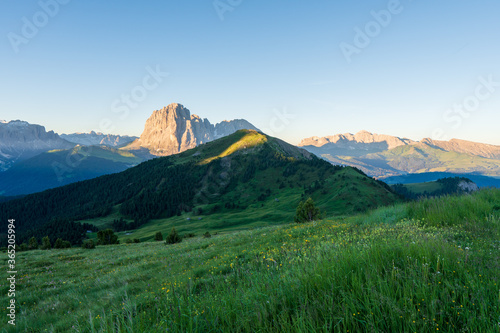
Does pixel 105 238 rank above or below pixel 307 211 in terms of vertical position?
below

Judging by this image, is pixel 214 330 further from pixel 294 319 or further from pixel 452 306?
pixel 452 306

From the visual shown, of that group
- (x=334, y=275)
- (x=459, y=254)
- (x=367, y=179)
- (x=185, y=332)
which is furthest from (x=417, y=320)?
(x=367, y=179)

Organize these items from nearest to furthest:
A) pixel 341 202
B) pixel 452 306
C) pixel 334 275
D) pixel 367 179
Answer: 1. pixel 452 306
2. pixel 334 275
3. pixel 341 202
4. pixel 367 179

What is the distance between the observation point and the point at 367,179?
604 feet

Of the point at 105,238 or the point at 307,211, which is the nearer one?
the point at 307,211

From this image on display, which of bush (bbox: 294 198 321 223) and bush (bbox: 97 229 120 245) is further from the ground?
bush (bbox: 294 198 321 223)

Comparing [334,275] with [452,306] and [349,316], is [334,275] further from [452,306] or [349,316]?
[452,306]

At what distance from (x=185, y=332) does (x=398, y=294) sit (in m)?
3.20

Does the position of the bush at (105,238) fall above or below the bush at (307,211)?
below

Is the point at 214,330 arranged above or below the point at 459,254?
below

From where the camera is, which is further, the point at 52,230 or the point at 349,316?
the point at 52,230

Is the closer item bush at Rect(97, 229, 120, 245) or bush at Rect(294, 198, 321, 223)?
bush at Rect(294, 198, 321, 223)

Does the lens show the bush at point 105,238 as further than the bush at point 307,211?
Yes

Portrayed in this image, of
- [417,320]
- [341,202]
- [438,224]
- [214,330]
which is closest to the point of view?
[417,320]
